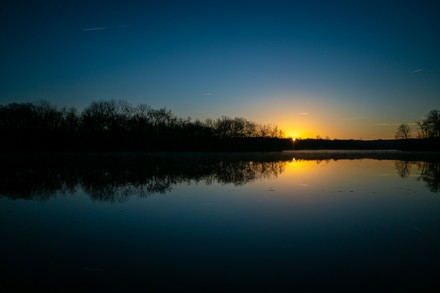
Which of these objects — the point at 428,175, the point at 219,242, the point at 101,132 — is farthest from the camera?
the point at 101,132

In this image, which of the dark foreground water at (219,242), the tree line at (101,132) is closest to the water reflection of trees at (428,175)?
the dark foreground water at (219,242)

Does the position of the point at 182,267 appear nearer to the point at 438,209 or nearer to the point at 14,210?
the point at 14,210

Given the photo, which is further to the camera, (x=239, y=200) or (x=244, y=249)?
(x=239, y=200)

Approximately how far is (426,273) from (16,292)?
6404 mm

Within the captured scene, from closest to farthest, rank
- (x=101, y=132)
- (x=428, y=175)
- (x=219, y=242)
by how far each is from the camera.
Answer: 1. (x=219, y=242)
2. (x=428, y=175)
3. (x=101, y=132)

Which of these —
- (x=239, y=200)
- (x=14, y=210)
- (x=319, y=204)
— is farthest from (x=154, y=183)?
(x=319, y=204)

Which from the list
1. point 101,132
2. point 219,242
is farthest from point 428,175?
point 101,132

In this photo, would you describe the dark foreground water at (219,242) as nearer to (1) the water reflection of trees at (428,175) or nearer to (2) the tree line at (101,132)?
(1) the water reflection of trees at (428,175)

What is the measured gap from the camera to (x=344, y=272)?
17.4 ft

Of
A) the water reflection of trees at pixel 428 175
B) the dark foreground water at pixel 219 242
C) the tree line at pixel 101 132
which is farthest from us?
the tree line at pixel 101 132

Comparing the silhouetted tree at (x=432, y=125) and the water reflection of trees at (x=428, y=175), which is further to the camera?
the silhouetted tree at (x=432, y=125)

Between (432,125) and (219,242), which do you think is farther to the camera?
(432,125)

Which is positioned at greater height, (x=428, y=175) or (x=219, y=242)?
(x=428, y=175)

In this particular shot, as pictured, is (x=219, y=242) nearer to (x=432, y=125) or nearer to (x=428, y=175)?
(x=428, y=175)
